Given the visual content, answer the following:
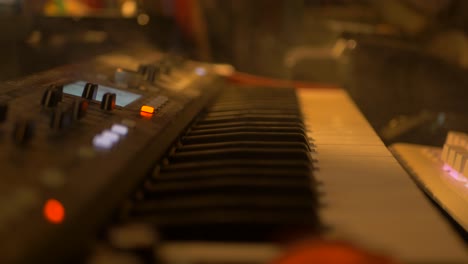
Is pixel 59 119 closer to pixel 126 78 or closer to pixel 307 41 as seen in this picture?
pixel 126 78

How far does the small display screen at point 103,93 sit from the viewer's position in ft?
3.51

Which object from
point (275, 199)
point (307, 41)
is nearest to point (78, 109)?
point (275, 199)

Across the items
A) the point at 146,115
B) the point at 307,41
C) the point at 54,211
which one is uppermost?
the point at 307,41

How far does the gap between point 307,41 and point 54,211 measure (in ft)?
8.70

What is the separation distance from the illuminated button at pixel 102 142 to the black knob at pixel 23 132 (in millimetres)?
109

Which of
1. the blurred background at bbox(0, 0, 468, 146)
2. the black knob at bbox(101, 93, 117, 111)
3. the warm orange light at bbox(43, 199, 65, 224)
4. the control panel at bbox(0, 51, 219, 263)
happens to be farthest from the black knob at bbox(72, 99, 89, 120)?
the blurred background at bbox(0, 0, 468, 146)

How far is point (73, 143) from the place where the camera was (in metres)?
0.76

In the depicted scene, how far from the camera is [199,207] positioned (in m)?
0.67

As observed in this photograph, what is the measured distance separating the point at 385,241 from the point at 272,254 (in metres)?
0.17

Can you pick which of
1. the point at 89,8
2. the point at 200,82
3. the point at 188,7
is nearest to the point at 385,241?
the point at 200,82

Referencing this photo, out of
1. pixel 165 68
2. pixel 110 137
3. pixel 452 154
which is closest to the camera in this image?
pixel 110 137

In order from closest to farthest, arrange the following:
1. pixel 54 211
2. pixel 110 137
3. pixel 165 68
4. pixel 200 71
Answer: pixel 54 211 < pixel 110 137 < pixel 165 68 < pixel 200 71

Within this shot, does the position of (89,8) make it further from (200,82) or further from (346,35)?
(346,35)

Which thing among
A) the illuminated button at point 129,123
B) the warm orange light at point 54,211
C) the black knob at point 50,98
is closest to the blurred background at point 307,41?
the black knob at point 50,98
